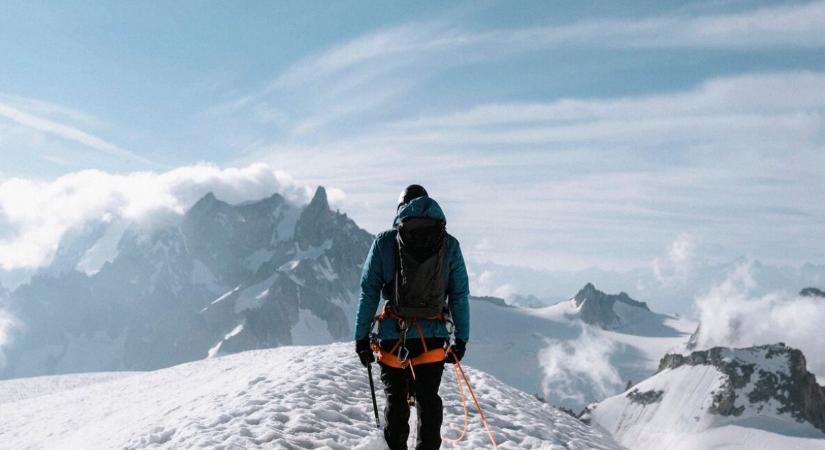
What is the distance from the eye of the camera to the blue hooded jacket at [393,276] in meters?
8.82

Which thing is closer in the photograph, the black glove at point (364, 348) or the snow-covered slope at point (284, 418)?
the black glove at point (364, 348)

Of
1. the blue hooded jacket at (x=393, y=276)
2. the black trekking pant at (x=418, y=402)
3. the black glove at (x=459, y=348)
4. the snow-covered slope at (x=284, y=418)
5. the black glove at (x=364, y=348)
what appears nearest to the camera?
the blue hooded jacket at (x=393, y=276)

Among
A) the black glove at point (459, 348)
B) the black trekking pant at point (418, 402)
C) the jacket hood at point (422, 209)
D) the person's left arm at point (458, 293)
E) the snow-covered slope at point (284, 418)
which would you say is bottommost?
the snow-covered slope at point (284, 418)

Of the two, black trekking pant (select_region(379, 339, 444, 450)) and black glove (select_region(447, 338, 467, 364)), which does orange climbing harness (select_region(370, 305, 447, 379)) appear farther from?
black glove (select_region(447, 338, 467, 364))

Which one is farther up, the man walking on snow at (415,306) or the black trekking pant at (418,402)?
the man walking on snow at (415,306)

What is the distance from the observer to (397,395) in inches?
369

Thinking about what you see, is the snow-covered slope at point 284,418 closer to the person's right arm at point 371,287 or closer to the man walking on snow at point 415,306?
the man walking on snow at point 415,306

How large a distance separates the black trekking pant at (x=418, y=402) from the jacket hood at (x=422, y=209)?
6.50 ft

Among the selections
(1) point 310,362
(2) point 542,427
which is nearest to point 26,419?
(1) point 310,362

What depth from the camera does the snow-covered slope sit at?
12.5 metres

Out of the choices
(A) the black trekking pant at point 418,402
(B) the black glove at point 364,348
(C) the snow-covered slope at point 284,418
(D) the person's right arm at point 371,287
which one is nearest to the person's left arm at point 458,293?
(A) the black trekking pant at point 418,402

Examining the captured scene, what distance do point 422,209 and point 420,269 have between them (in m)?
0.91

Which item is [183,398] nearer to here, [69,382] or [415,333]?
[415,333]

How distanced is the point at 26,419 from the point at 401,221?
25.4m
